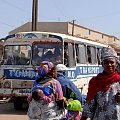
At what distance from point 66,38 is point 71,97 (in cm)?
790

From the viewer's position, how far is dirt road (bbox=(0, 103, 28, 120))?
12.8 meters

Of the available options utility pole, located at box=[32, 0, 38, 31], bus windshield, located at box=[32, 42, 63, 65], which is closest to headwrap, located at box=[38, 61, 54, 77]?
bus windshield, located at box=[32, 42, 63, 65]

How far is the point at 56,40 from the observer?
13.4m

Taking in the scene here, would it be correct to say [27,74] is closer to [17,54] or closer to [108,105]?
[17,54]

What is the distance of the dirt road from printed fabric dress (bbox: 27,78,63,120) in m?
7.30

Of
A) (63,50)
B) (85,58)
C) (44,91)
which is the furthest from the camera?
(85,58)

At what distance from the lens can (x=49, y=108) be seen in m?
5.36

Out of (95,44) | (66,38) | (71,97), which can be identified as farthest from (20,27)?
(71,97)

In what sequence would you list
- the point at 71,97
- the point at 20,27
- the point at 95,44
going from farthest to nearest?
the point at 20,27 < the point at 95,44 < the point at 71,97

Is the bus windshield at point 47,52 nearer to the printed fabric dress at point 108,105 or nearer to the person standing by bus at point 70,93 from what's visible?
the person standing by bus at point 70,93

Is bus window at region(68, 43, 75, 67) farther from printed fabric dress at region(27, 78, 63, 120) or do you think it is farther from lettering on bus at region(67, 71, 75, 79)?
printed fabric dress at region(27, 78, 63, 120)

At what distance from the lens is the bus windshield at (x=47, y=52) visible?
13242 millimetres

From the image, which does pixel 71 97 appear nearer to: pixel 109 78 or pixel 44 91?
pixel 44 91

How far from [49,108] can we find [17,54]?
8.61 meters
